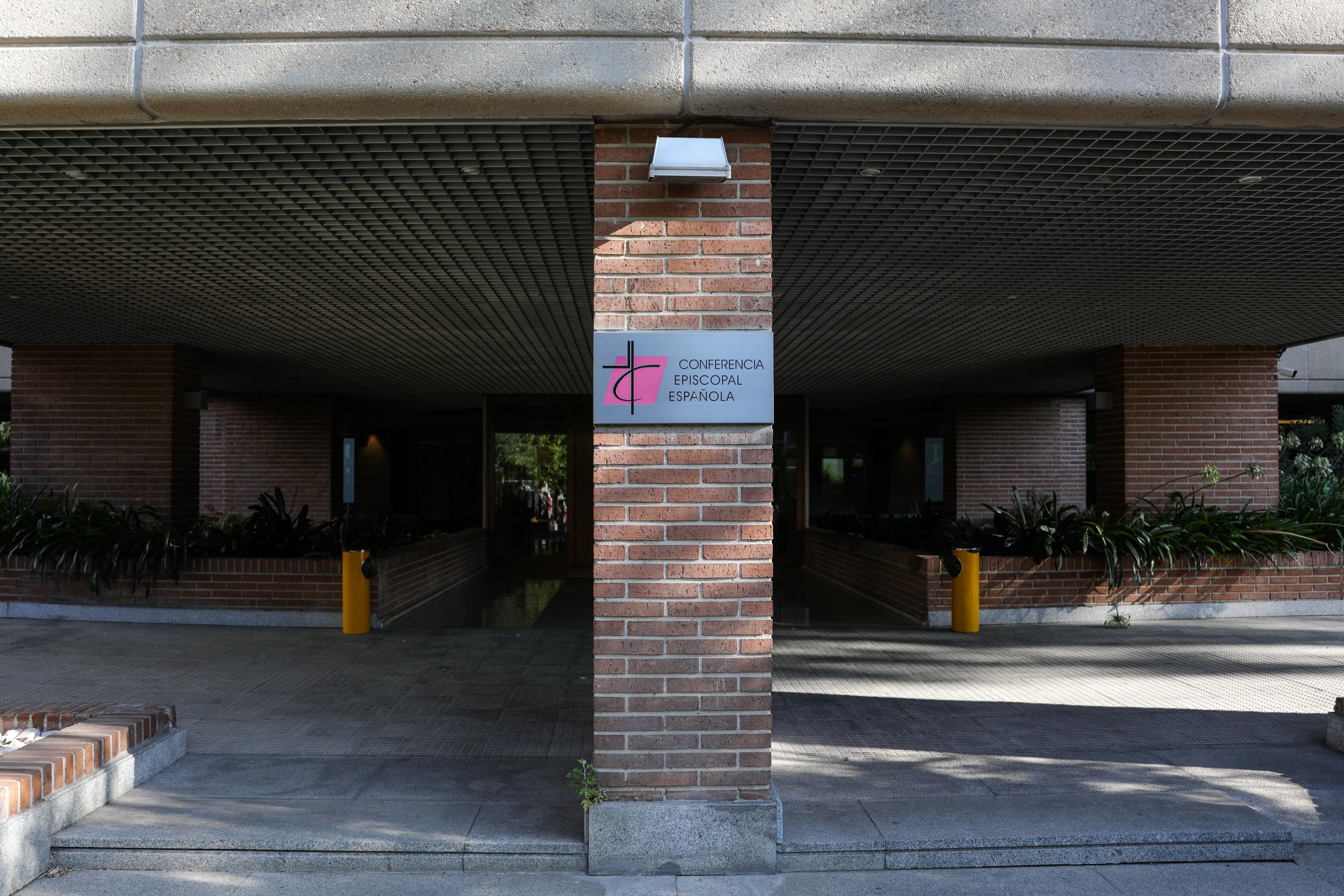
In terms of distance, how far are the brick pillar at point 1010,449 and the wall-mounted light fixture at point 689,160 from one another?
45.9 ft

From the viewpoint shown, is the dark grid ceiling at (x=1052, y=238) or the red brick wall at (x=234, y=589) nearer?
the dark grid ceiling at (x=1052, y=238)

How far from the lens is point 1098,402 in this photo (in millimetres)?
11094

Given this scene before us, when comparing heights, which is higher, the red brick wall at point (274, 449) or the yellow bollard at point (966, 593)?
the red brick wall at point (274, 449)

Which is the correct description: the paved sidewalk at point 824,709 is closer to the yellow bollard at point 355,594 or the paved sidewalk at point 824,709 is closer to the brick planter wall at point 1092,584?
the yellow bollard at point 355,594

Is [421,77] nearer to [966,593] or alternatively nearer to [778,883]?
[778,883]

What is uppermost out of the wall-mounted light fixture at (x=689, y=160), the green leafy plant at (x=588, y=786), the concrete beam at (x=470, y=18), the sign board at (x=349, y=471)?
the concrete beam at (x=470, y=18)

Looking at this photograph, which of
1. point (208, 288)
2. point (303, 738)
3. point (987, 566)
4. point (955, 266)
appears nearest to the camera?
point (303, 738)

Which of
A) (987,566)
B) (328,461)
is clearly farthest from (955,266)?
(328,461)

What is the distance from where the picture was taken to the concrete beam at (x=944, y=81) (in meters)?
3.65

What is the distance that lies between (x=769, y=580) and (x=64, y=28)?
3.82m

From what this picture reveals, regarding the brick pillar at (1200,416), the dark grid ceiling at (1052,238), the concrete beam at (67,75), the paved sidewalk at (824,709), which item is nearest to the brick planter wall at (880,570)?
the paved sidewalk at (824,709)

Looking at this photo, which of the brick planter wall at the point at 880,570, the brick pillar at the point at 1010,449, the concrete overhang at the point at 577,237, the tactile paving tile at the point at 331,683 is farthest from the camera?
the brick pillar at the point at 1010,449

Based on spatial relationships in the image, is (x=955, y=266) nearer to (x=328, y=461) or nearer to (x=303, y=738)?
(x=303, y=738)

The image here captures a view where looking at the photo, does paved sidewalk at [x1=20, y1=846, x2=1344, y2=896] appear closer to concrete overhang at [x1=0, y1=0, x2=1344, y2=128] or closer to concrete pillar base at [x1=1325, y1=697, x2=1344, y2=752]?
concrete pillar base at [x1=1325, y1=697, x2=1344, y2=752]
